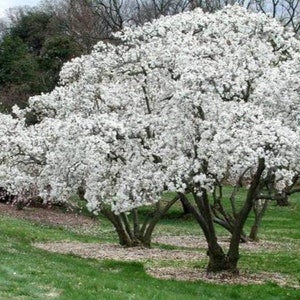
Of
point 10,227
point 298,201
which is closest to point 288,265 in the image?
point 10,227

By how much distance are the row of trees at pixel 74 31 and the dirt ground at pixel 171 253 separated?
21.0 m

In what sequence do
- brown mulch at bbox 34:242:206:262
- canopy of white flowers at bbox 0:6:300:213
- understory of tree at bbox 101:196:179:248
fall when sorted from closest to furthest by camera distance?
canopy of white flowers at bbox 0:6:300:213 → brown mulch at bbox 34:242:206:262 → understory of tree at bbox 101:196:179:248

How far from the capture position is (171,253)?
22188mm

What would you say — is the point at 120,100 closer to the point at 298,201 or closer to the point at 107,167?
the point at 107,167

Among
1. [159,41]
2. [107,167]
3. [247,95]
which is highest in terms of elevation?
[159,41]

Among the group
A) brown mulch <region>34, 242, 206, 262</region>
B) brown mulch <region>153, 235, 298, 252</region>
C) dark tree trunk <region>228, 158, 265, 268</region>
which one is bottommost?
brown mulch <region>34, 242, 206, 262</region>

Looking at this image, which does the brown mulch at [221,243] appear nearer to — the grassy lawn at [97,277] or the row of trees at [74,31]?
the grassy lawn at [97,277]

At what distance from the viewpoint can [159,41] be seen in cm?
1831

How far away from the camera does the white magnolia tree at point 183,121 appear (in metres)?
14.7

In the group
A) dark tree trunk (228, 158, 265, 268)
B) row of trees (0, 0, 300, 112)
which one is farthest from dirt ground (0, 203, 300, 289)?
row of trees (0, 0, 300, 112)

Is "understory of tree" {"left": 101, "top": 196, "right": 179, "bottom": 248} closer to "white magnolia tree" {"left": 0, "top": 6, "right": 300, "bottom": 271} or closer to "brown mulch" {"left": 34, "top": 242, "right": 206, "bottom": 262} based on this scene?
"brown mulch" {"left": 34, "top": 242, "right": 206, "bottom": 262}

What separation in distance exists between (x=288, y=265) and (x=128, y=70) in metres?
7.67

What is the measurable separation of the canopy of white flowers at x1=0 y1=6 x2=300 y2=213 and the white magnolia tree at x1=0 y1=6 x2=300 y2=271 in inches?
1.2

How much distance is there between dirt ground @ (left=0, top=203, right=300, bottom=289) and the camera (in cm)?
1694
